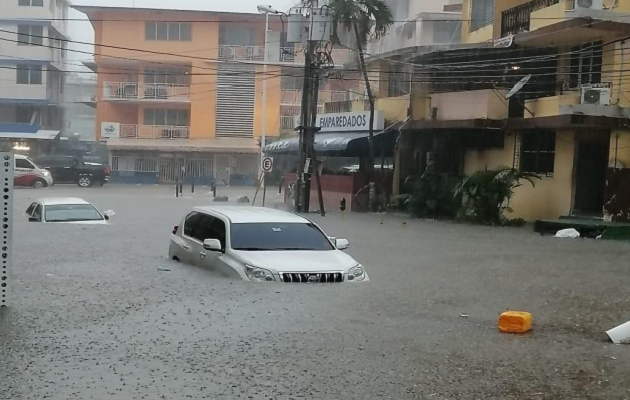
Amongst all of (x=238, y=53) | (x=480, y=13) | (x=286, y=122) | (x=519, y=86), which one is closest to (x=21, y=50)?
(x=238, y=53)

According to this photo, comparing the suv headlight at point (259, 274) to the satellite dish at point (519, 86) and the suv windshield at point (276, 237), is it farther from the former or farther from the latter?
the satellite dish at point (519, 86)

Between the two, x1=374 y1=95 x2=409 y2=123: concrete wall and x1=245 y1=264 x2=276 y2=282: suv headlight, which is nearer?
x1=245 y1=264 x2=276 y2=282: suv headlight

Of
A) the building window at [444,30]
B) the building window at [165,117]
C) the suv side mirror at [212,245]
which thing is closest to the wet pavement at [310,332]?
the suv side mirror at [212,245]

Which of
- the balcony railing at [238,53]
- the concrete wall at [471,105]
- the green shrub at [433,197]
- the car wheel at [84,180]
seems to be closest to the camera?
the concrete wall at [471,105]

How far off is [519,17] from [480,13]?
3938 mm

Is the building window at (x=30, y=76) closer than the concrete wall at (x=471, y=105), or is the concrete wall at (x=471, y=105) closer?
the concrete wall at (x=471, y=105)

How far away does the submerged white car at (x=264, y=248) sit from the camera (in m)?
12.2

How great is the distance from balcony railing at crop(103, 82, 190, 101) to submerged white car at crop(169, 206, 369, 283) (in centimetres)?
4344

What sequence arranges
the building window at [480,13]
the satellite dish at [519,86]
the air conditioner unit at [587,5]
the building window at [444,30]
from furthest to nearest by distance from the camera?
1. the building window at [444,30]
2. the building window at [480,13]
3. the satellite dish at [519,86]
4. the air conditioner unit at [587,5]

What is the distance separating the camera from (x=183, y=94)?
57.6m

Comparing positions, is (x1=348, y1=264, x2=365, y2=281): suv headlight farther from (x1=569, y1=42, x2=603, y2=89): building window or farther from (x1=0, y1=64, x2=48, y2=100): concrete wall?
(x1=0, y1=64, x2=48, y2=100): concrete wall

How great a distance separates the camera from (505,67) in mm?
29594

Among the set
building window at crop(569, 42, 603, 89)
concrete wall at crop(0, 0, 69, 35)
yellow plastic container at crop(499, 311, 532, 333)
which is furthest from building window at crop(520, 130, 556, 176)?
concrete wall at crop(0, 0, 69, 35)

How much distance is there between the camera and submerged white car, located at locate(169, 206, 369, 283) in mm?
12188
